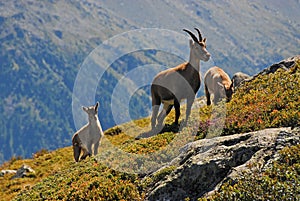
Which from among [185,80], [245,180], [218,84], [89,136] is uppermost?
[185,80]

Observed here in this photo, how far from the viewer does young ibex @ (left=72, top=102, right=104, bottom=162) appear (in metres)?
25.2

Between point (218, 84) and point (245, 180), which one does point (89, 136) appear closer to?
point (218, 84)

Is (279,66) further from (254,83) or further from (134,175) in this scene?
(134,175)

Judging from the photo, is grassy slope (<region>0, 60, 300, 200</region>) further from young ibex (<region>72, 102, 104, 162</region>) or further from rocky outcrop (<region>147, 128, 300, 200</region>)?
young ibex (<region>72, 102, 104, 162</region>)

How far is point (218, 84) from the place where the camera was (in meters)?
23.2

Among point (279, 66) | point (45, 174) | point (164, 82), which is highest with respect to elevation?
point (164, 82)

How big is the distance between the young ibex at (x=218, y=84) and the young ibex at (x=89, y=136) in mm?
7917

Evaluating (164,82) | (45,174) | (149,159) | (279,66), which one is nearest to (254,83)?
(279,66)

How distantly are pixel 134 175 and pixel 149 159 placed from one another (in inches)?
52.3

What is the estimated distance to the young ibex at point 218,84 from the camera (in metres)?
22.4

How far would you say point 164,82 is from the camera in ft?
69.9

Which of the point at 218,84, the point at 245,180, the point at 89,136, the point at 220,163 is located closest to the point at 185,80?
the point at 218,84

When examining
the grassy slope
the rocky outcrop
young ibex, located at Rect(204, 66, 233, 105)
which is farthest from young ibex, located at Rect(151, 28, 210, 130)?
the rocky outcrop

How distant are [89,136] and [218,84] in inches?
373
